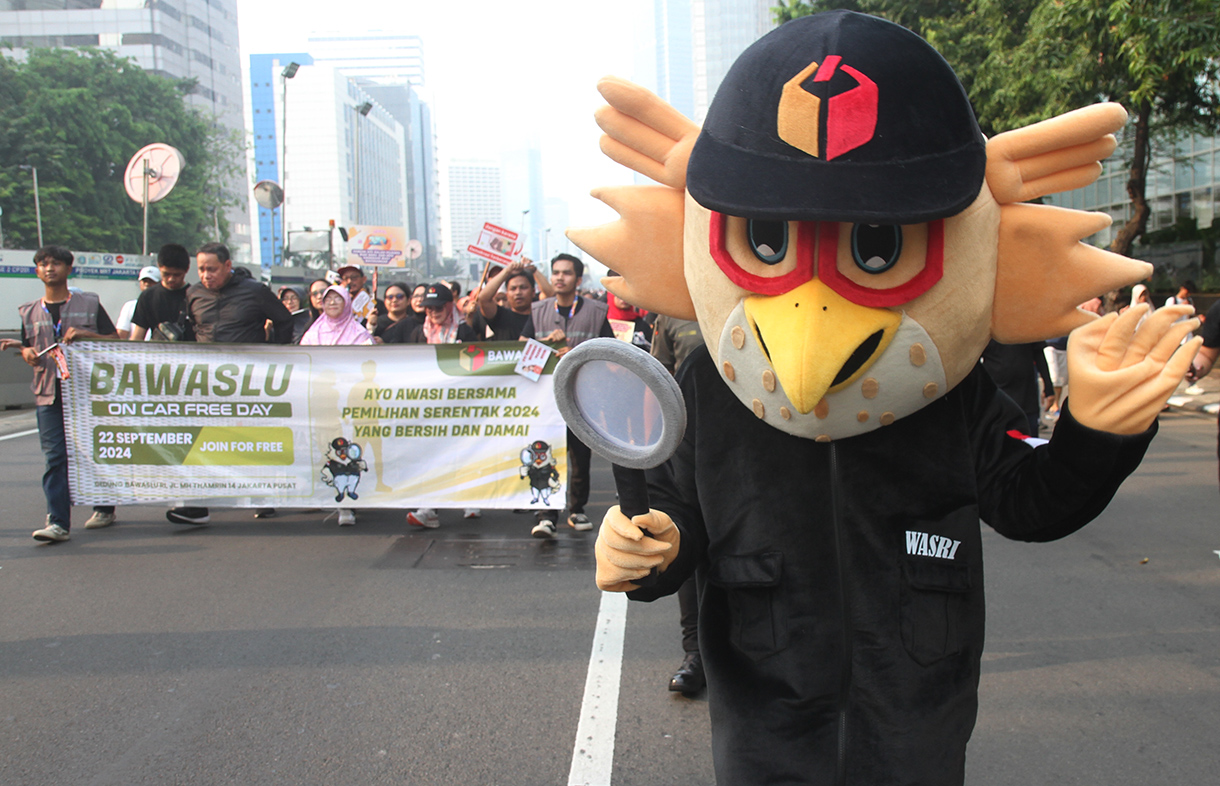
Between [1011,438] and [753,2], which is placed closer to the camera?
[1011,438]

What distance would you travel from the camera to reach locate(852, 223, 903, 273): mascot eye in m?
1.70

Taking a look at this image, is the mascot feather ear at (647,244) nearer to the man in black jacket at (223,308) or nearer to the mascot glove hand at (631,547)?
the mascot glove hand at (631,547)

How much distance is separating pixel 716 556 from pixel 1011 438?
643 mm

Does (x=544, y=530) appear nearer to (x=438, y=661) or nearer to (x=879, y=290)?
(x=438, y=661)

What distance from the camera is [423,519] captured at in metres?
6.79

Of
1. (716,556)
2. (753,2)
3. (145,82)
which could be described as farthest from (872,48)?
(753,2)

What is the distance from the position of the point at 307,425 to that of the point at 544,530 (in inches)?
75.6

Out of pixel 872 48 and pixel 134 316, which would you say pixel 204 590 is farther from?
pixel 872 48

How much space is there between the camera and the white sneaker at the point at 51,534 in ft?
20.8

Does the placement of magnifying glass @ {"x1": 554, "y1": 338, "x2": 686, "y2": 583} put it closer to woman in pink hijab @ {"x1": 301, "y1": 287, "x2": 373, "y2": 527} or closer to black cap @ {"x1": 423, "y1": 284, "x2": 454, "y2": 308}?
woman in pink hijab @ {"x1": 301, "y1": 287, "x2": 373, "y2": 527}

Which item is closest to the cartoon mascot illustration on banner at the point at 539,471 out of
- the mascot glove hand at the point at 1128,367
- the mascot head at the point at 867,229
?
the mascot head at the point at 867,229

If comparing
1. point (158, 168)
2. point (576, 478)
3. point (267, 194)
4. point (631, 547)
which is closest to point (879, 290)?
point (631, 547)

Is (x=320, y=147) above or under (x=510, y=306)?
above

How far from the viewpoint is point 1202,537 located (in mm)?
6164
